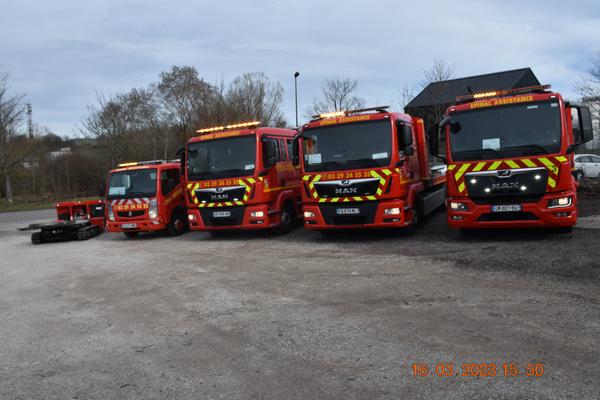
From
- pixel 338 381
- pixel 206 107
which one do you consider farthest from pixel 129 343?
pixel 206 107

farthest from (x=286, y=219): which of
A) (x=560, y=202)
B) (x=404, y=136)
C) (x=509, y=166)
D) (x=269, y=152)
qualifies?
(x=560, y=202)

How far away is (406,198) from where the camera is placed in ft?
A: 35.0

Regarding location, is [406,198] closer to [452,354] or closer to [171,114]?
[452,354]

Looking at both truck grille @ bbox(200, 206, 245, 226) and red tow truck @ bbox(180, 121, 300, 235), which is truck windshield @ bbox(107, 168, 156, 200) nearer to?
red tow truck @ bbox(180, 121, 300, 235)

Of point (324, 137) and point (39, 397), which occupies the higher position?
point (324, 137)

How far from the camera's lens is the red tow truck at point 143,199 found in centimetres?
1398

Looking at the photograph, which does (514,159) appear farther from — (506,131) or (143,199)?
(143,199)

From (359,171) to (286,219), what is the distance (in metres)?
3.17

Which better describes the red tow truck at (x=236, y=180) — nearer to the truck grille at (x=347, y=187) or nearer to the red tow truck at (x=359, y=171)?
the red tow truck at (x=359, y=171)

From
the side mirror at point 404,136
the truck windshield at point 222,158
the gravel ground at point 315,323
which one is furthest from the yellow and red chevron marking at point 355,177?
the truck windshield at point 222,158

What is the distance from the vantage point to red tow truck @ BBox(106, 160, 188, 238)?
14.0m

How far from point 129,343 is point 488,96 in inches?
337

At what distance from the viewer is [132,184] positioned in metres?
14.2
